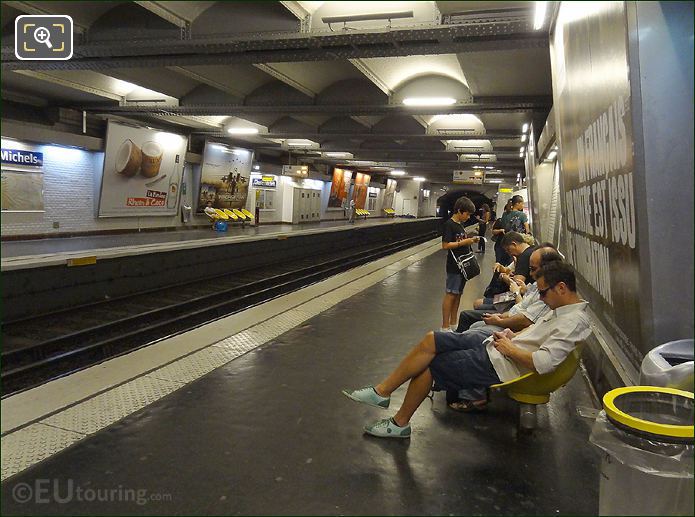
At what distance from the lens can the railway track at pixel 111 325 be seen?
5633 millimetres

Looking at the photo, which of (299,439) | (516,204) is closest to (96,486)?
(299,439)

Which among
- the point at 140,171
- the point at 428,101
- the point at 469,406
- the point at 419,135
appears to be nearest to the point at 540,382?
the point at 469,406

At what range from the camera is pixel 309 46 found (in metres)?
5.68

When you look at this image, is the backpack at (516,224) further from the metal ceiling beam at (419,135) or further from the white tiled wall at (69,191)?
the white tiled wall at (69,191)

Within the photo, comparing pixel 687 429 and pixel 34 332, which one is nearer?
pixel 687 429

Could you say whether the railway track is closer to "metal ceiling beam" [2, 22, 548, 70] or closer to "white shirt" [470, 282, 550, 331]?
"white shirt" [470, 282, 550, 331]

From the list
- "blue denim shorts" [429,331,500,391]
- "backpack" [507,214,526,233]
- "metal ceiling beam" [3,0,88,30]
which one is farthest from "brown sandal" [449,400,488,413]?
"metal ceiling beam" [3,0,88,30]

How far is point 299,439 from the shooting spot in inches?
111

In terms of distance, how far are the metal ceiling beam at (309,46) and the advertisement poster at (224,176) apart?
10490 mm

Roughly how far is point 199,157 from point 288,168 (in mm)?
5470

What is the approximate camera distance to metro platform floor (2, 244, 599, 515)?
2.20 m

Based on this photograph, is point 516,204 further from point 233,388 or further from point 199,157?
point 199,157

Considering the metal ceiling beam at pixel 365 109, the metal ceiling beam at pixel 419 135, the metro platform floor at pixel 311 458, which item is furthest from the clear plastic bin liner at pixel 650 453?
the metal ceiling beam at pixel 419 135

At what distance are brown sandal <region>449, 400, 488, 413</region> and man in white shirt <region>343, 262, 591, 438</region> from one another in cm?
52
